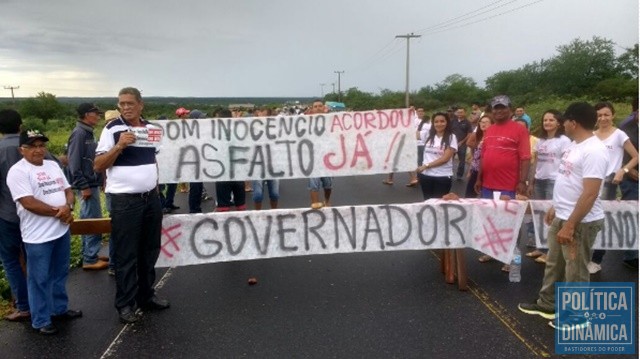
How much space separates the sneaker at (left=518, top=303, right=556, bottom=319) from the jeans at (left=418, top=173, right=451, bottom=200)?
1721 mm

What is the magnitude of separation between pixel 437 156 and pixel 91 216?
416 centimetres

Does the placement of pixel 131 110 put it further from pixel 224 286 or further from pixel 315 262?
pixel 315 262

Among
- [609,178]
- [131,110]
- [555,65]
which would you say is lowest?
[609,178]

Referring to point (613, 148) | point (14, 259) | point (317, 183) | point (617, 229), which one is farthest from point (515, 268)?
point (14, 259)

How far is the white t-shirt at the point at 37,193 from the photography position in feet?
12.5

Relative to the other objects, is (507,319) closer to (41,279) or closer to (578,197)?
(578,197)

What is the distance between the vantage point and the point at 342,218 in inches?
189

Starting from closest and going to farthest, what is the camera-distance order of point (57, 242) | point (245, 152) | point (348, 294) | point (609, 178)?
point (57, 242), point (348, 294), point (245, 152), point (609, 178)

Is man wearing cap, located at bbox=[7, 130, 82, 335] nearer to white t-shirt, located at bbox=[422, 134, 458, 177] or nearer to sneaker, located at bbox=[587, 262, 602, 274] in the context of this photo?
white t-shirt, located at bbox=[422, 134, 458, 177]

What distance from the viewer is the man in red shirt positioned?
4.96 m

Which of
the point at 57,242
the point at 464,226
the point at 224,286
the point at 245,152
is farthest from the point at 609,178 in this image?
the point at 57,242

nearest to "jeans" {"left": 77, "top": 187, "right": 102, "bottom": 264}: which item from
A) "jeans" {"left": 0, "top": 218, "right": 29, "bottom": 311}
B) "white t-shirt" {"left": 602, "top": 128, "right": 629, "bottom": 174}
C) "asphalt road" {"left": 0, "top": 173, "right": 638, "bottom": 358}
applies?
"asphalt road" {"left": 0, "top": 173, "right": 638, "bottom": 358}

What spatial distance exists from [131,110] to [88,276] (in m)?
2.45

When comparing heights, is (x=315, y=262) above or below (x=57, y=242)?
below
